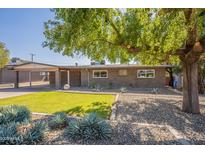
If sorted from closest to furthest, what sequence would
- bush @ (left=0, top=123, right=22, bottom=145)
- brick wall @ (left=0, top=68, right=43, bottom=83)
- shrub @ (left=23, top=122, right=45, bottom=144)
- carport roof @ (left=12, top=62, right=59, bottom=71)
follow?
bush @ (left=0, top=123, right=22, bottom=145)
shrub @ (left=23, top=122, right=45, bottom=144)
carport roof @ (left=12, top=62, right=59, bottom=71)
brick wall @ (left=0, top=68, right=43, bottom=83)

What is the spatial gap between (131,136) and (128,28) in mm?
4626

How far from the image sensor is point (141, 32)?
23.1ft

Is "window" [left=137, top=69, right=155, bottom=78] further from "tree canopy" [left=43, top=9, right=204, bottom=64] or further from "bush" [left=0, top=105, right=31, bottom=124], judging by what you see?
"bush" [left=0, top=105, right=31, bottom=124]

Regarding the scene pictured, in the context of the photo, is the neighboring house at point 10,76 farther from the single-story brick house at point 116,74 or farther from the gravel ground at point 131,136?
the gravel ground at point 131,136

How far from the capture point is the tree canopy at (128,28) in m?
5.72

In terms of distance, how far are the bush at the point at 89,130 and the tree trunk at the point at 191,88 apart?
18.4 feet

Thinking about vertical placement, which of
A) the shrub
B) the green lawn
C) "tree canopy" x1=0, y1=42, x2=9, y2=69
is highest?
"tree canopy" x1=0, y1=42, x2=9, y2=69

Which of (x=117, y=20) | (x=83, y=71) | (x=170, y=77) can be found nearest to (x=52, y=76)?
(x=83, y=71)

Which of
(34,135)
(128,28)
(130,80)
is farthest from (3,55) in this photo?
(34,135)

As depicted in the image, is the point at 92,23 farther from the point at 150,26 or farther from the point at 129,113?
the point at 129,113

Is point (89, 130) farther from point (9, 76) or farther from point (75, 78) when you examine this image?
point (9, 76)

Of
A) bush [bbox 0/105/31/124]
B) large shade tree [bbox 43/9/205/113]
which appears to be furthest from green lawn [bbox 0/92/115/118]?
large shade tree [bbox 43/9/205/113]

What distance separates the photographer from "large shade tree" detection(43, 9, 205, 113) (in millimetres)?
5977

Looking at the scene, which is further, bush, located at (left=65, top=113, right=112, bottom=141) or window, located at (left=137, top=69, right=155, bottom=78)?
window, located at (left=137, top=69, right=155, bottom=78)
